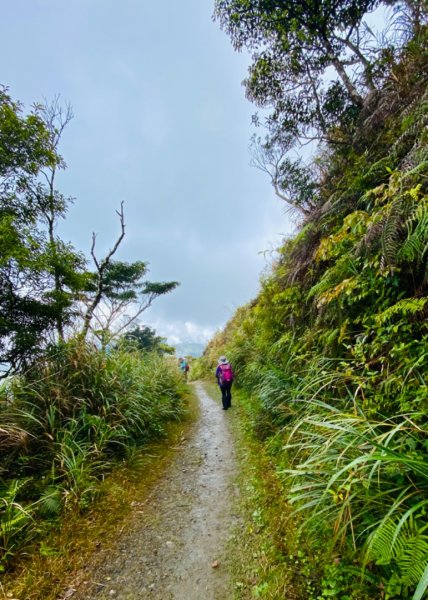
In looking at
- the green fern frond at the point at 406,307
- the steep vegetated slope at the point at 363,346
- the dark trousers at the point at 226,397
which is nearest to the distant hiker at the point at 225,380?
the dark trousers at the point at 226,397

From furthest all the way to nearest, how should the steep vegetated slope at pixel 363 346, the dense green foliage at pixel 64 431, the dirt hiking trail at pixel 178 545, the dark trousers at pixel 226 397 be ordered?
the dark trousers at pixel 226 397 → the dense green foliage at pixel 64 431 → the dirt hiking trail at pixel 178 545 → the steep vegetated slope at pixel 363 346

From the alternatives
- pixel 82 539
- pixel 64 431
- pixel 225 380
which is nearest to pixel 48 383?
pixel 64 431

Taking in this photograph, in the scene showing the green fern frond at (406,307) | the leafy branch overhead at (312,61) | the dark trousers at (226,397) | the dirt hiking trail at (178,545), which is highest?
the leafy branch overhead at (312,61)

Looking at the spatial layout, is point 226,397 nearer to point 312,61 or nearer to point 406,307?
point 406,307

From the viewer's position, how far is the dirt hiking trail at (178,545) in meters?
2.06

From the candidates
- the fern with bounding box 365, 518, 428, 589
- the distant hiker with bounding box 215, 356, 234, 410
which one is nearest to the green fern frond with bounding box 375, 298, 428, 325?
the fern with bounding box 365, 518, 428, 589

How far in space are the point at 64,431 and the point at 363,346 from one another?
406 cm

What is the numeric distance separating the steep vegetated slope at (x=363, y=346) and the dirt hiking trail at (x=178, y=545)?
803mm

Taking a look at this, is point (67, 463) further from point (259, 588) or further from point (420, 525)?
point (420, 525)

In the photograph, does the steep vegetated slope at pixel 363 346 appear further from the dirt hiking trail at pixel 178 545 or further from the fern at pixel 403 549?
the dirt hiking trail at pixel 178 545

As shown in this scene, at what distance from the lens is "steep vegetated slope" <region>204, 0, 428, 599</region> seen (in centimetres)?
160

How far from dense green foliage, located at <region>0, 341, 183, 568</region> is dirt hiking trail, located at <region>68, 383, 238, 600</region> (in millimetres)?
730

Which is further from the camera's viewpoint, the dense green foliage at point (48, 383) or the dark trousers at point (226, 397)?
the dark trousers at point (226, 397)

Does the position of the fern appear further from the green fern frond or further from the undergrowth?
the undergrowth
